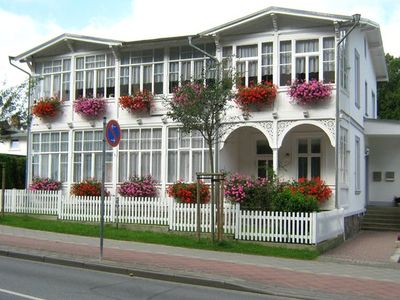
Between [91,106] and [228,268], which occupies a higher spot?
[91,106]

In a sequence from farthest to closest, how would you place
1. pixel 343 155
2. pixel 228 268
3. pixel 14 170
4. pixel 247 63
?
pixel 14 170, pixel 247 63, pixel 343 155, pixel 228 268

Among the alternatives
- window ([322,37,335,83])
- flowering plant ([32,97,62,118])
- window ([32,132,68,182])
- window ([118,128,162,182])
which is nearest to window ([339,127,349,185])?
window ([322,37,335,83])

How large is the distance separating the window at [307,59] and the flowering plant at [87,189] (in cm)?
909

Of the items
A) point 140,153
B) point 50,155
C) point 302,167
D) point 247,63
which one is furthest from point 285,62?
point 50,155

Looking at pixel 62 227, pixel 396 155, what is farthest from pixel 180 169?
pixel 396 155

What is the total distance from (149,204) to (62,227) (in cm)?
310

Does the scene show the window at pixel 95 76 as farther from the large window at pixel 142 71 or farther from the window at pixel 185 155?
the window at pixel 185 155

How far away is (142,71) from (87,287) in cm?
1398

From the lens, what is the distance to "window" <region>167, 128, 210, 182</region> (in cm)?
2095

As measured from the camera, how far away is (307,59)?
19.1m

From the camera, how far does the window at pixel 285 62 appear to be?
1934 cm

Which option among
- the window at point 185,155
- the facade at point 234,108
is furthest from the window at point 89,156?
the window at point 185,155

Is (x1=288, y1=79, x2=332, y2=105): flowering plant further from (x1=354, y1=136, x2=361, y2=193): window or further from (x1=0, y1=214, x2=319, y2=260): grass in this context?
(x1=0, y1=214, x2=319, y2=260): grass

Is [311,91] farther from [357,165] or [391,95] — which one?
[391,95]
